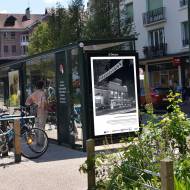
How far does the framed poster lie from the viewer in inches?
644

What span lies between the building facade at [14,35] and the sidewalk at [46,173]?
91153mm

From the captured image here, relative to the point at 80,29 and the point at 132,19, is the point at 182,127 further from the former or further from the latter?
the point at 132,19

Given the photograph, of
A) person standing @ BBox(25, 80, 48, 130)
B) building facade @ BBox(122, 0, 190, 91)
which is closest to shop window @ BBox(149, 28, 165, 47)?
building facade @ BBox(122, 0, 190, 91)

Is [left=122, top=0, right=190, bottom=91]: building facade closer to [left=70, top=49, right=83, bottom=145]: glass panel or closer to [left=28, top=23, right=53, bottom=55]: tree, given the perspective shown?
[left=28, top=23, right=53, bottom=55]: tree

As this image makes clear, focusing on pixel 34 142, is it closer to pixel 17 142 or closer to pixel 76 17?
pixel 17 142

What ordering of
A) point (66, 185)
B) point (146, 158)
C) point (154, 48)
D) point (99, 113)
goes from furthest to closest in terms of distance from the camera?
point (154, 48) → point (99, 113) → point (66, 185) → point (146, 158)

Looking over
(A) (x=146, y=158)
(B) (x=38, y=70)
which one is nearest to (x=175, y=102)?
(A) (x=146, y=158)

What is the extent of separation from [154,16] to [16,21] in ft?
217

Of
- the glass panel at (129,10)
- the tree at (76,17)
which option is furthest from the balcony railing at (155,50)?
the tree at (76,17)

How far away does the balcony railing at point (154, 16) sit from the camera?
41.9m

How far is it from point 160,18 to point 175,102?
36.6m

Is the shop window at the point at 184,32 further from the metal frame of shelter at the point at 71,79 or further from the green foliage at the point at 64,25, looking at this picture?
the metal frame of shelter at the point at 71,79

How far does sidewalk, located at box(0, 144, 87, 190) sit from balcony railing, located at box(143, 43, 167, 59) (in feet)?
103

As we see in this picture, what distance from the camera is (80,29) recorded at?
40.3 metres
